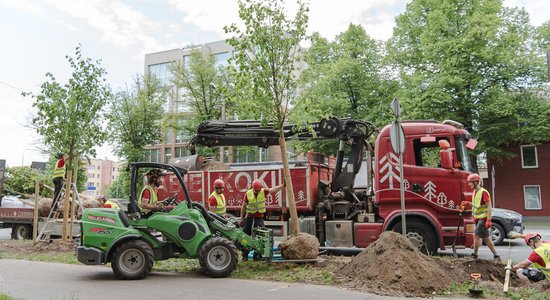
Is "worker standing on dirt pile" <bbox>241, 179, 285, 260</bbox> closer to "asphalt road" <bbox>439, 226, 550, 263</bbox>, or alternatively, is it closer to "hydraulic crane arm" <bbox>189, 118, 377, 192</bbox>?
"hydraulic crane arm" <bbox>189, 118, 377, 192</bbox>

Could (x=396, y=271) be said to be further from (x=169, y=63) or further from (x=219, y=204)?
(x=169, y=63)

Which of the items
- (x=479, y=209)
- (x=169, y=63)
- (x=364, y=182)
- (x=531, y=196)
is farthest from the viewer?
(x=169, y=63)

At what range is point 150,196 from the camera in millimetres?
8203

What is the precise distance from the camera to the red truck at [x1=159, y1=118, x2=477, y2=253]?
9102 millimetres

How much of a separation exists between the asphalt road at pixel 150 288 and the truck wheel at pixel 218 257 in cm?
20

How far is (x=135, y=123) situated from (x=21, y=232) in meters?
19.2

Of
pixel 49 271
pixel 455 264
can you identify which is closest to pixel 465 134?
pixel 455 264

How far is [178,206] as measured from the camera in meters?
8.01

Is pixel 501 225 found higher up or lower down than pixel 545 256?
lower down

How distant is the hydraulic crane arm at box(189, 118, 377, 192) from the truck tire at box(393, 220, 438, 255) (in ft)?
6.37

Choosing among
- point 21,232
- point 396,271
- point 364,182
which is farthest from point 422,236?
→ point 21,232

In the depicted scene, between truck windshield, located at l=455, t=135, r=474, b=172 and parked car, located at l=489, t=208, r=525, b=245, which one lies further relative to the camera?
parked car, located at l=489, t=208, r=525, b=245

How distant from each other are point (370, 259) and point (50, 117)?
9.19 m

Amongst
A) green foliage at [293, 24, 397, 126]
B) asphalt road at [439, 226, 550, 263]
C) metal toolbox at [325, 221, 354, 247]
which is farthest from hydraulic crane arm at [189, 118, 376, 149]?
green foliage at [293, 24, 397, 126]
